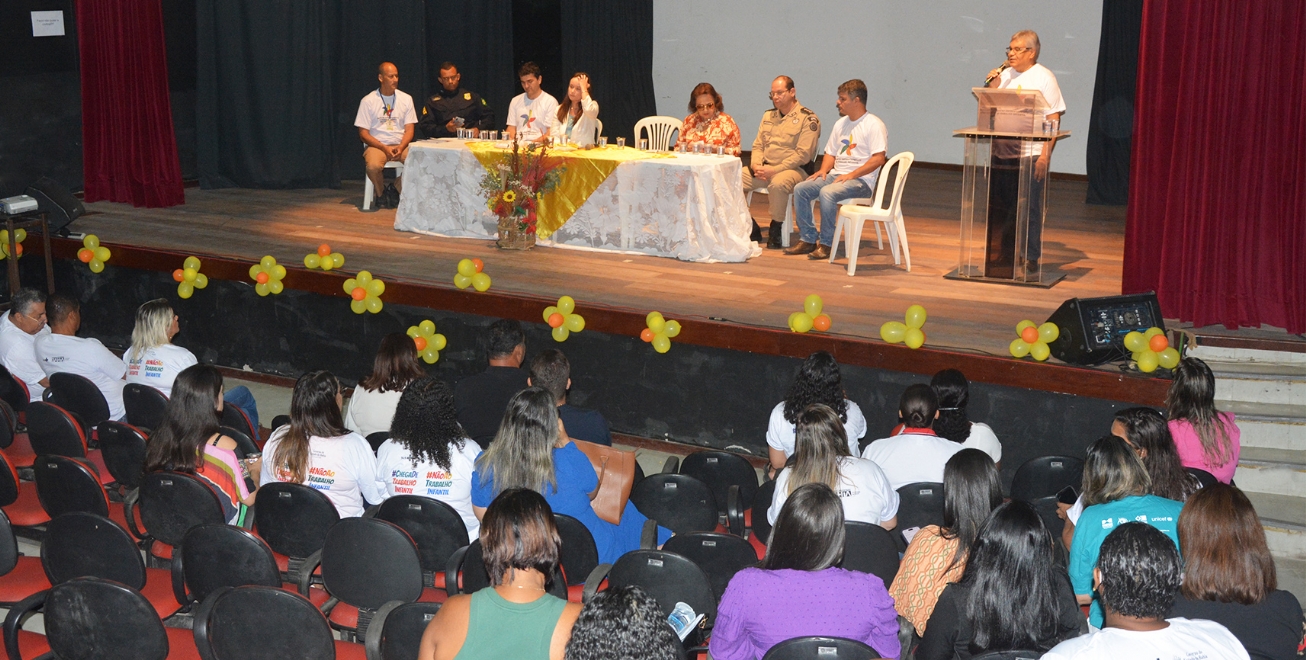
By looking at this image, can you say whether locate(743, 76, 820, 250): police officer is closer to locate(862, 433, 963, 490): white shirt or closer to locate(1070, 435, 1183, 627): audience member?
locate(862, 433, 963, 490): white shirt

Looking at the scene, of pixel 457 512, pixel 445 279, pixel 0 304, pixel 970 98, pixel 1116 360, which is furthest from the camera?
pixel 970 98

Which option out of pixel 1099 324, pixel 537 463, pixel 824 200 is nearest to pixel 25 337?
pixel 537 463

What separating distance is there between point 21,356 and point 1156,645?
17.0ft

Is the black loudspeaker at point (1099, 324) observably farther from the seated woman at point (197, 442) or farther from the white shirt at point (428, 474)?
the seated woman at point (197, 442)

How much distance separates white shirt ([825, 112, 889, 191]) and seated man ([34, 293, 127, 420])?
14.3ft

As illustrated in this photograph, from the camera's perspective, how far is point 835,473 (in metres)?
3.56

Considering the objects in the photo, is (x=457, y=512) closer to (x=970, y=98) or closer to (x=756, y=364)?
(x=756, y=364)

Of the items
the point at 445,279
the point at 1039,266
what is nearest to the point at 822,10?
the point at 1039,266

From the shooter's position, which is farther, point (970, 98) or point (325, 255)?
point (970, 98)

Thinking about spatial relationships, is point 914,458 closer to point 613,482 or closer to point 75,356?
point 613,482

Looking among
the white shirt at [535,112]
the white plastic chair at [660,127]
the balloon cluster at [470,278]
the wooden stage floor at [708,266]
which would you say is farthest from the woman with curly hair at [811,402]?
the white shirt at [535,112]

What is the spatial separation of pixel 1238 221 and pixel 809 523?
3.82 m

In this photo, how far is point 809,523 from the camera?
9.09 feet

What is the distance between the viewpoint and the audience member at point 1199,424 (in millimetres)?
4180
